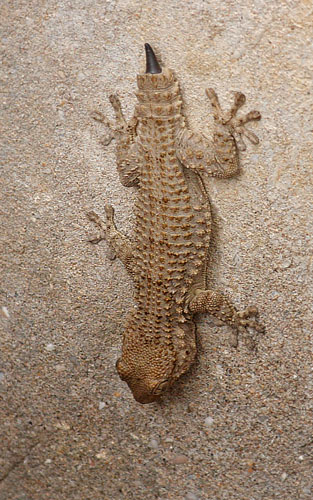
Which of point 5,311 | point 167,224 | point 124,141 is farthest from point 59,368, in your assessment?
point 124,141

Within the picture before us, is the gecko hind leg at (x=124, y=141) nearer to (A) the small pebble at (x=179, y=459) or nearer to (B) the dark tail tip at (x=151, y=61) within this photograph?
(B) the dark tail tip at (x=151, y=61)

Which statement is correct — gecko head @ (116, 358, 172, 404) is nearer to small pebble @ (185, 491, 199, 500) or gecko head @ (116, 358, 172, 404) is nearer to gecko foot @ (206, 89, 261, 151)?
small pebble @ (185, 491, 199, 500)

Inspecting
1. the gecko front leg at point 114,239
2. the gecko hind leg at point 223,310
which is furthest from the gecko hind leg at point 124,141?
the gecko hind leg at point 223,310

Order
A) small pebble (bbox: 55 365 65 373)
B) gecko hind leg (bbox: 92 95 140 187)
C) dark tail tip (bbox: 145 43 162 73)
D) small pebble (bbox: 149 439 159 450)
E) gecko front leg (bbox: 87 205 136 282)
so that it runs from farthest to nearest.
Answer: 1. small pebble (bbox: 55 365 65 373)
2. small pebble (bbox: 149 439 159 450)
3. gecko front leg (bbox: 87 205 136 282)
4. gecko hind leg (bbox: 92 95 140 187)
5. dark tail tip (bbox: 145 43 162 73)

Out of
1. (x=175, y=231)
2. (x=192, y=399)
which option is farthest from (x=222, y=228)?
(x=192, y=399)

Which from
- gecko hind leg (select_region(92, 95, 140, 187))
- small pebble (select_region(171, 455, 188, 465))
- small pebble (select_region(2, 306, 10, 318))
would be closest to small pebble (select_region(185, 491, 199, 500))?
small pebble (select_region(171, 455, 188, 465))

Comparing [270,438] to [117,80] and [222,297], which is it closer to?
[222,297]

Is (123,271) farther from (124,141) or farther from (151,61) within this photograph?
(151,61)

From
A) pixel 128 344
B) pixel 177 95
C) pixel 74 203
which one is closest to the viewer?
pixel 177 95

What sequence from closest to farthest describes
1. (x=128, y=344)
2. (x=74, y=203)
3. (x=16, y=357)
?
(x=128, y=344), (x=74, y=203), (x=16, y=357)
